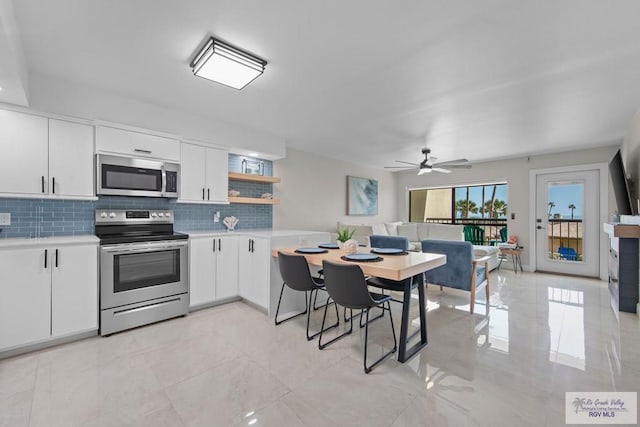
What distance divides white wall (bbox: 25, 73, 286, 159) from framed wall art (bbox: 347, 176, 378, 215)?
2.64 metres

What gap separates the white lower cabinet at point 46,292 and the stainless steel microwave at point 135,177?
68 centimetres

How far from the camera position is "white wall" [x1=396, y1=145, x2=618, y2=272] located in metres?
5.00

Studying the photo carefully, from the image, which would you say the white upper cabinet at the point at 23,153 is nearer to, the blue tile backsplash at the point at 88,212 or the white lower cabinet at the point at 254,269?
the blue tile backsplash at the point at 88,212

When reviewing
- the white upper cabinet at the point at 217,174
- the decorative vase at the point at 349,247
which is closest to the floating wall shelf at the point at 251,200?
the white upper cabinet at the point at 217,174

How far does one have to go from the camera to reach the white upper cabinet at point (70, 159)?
259cm

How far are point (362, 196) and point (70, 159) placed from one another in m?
5.32

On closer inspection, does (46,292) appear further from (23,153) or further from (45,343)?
(23,153)

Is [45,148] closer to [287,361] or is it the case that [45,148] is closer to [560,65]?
[287,361]

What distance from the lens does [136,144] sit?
2990 millimetres

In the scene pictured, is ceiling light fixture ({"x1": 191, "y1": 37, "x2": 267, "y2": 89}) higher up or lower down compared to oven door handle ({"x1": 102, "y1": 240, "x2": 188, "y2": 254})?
higher up

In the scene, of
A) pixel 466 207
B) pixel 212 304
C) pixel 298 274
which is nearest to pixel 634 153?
pixel 466 207

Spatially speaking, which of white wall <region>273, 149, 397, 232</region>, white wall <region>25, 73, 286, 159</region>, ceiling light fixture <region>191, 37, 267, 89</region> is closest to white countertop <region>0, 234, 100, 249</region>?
white wall <region>25, 73, 286, 159</region>

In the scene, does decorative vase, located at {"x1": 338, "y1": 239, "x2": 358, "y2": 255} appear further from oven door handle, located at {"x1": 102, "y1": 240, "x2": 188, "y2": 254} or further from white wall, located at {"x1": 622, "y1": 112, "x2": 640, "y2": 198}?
white wall, located at {"x1": 622, "y1": 112, "x2": 640, "y2": 198}

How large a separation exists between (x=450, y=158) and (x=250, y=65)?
4964mm
